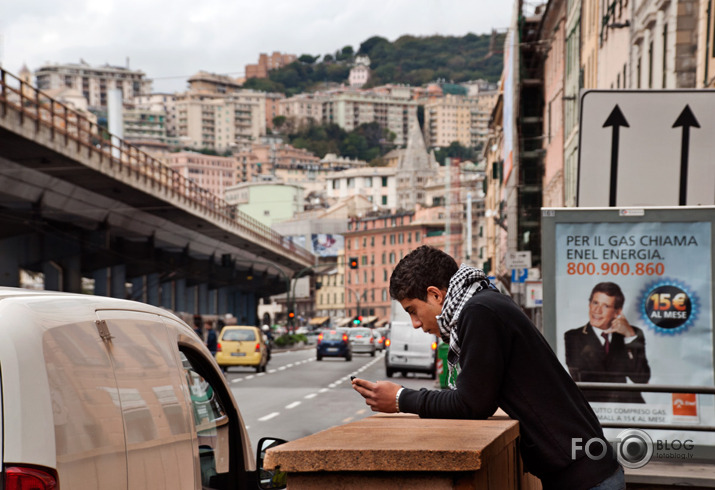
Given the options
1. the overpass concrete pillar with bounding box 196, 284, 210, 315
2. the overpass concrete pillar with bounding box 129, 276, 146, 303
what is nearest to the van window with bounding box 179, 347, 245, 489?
the overpass concrete pillar with bounding box 129, 276, 146, 303

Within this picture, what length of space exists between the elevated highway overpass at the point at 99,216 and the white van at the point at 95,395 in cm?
3498

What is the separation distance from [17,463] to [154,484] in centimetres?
81

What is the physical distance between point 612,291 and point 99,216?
49570 millimetres

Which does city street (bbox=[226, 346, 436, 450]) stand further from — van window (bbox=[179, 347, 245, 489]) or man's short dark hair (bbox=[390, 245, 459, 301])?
man's short dark hair (bbox=[390, 245, 459, 301])

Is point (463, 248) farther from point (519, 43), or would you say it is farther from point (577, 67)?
point (577, 67)

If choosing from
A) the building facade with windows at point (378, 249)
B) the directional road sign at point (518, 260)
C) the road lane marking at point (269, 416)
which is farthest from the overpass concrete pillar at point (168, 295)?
the building facade with windows at point (378, 249)

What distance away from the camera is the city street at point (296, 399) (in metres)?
21.0

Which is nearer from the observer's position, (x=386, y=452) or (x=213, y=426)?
(x=386, y=452)

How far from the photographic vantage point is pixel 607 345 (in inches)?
384

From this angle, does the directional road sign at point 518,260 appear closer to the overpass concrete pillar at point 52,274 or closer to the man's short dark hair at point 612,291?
the man's short dark hair at point 612,291

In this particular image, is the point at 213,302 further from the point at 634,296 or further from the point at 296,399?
the point at 634,296

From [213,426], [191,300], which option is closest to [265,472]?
[213,426]

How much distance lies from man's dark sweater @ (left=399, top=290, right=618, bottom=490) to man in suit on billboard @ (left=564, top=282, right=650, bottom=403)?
6.08 m

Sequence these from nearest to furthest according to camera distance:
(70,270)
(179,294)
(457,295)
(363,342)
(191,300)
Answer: (457,295) → (70,270) → (363,342) → (179,294) → (191,300)
